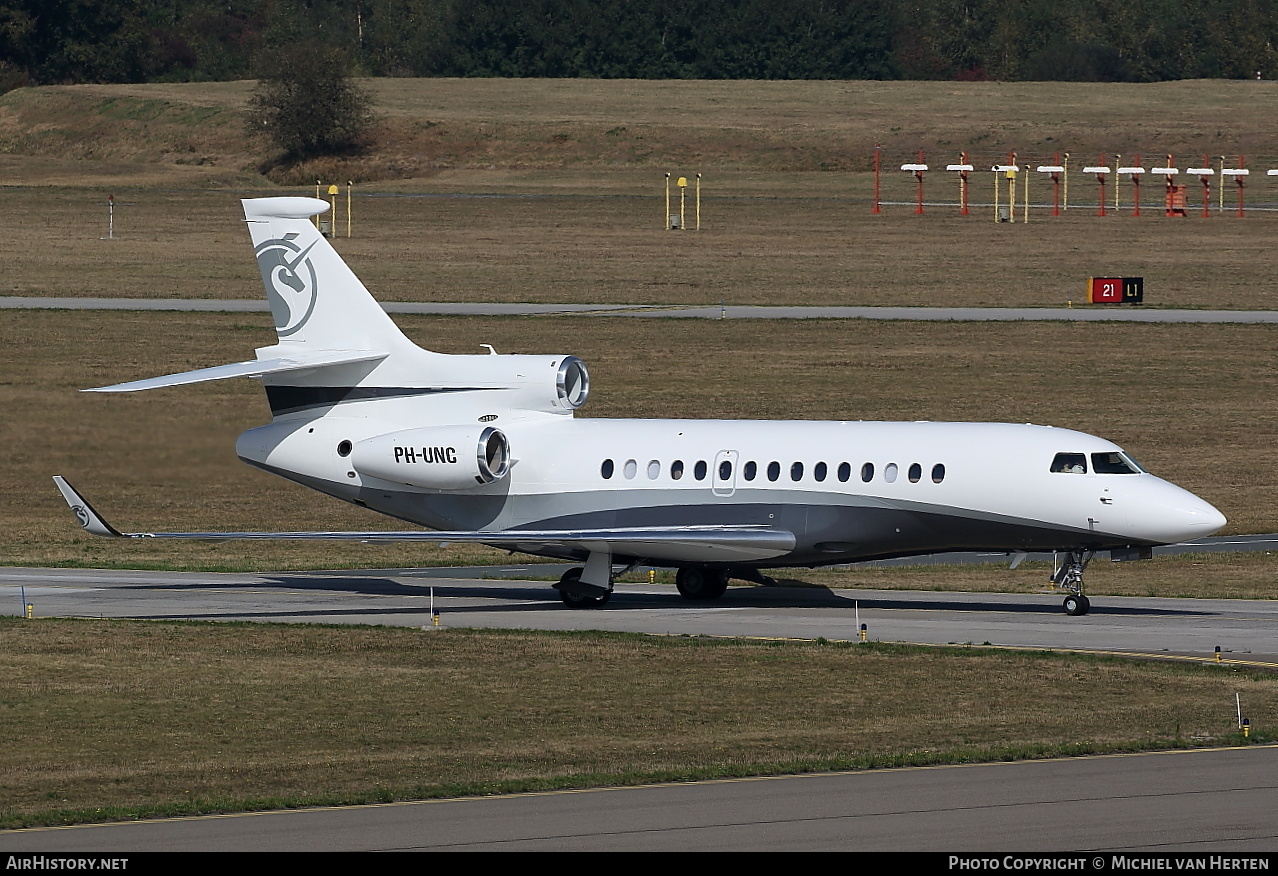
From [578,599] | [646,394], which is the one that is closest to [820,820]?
[578,599]

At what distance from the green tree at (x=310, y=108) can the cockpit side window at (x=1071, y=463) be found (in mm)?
119513

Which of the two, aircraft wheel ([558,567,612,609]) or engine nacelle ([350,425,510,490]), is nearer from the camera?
aircraft wheel ([558,567,612,609])

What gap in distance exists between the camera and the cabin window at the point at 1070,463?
113 ft

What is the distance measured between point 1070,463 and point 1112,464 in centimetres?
72

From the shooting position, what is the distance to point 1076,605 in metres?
35.2

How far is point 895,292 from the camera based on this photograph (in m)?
86.8

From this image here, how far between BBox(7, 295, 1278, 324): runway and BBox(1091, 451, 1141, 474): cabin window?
43.0 meters

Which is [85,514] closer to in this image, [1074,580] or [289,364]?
[289,364]

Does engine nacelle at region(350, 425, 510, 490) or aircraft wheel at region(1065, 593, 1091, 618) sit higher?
engine nacelle at region(350, 425, 510, 490)

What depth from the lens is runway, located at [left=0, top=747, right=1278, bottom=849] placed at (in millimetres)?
17938

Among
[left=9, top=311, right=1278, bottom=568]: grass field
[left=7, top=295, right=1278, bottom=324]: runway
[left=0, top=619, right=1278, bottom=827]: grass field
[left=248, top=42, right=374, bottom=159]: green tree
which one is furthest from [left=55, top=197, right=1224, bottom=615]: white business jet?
[left=248, top=42, right=374, bottom=159]: green tree

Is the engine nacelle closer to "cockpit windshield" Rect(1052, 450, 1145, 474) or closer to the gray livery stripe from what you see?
the gray livery stripe

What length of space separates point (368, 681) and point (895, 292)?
2408 inches

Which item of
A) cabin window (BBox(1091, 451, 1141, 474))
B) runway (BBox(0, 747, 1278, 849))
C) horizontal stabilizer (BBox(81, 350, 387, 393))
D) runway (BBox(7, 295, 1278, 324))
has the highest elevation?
horizontal stabilizer (BBox(81, 350, 387, 393))
